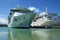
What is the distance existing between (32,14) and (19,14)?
1590 millimetres

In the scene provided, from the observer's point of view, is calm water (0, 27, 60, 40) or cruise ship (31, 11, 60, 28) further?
cruise ship (31, 11, 60, 28)

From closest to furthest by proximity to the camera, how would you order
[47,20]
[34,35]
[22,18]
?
[34,35] → [22,18] → [47,20]

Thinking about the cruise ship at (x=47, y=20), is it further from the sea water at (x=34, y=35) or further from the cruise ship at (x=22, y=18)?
the sea water at (x=34, y=35)

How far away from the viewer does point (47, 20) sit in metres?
25.1

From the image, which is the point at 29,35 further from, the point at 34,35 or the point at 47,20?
the point at 47,20

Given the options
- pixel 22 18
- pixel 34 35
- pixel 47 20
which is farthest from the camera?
pixel 47 20

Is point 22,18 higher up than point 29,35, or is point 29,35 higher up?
point 22,18

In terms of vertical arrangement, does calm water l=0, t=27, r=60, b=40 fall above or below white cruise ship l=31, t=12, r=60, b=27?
below

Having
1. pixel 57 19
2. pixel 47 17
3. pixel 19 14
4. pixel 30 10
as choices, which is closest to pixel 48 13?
pixel 47 17

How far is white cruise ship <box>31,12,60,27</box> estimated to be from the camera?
24492mm

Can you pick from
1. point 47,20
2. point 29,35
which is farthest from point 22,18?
point 29,35

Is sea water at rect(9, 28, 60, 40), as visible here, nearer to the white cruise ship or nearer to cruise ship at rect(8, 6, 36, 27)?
cruise ship at rect(8, 6, 36, 27)

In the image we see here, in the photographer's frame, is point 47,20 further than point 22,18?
Yes

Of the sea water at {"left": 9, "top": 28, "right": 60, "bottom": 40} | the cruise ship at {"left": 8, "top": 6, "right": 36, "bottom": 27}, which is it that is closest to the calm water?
the sea water at {"left": 9, "top": 28, "right": 60, "bottom": 40}
